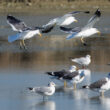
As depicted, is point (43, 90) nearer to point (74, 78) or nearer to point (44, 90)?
point (44, 90)

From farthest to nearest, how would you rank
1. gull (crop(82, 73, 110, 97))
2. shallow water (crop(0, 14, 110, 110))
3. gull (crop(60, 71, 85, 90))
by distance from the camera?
gull (crop(60, 71, 85, 90))
gull (crop(82, 73, 110, 97))
shallow water (crop(0, 14, 110, 110))

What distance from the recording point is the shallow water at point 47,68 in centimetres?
1034

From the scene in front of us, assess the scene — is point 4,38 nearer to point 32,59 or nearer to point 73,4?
point 32,59

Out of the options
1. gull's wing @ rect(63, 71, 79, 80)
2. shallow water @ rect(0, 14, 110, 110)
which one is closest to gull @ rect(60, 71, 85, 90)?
gull's wing @ rect(63, 71, 79, 80)

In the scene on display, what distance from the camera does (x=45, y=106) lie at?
10164 mm

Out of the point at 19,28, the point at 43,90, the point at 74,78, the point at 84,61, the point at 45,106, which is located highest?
the point at 19,28

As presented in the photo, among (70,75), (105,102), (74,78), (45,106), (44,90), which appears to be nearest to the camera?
(45,106)

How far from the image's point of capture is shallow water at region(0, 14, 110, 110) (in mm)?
10344

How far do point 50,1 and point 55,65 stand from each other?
17.2m

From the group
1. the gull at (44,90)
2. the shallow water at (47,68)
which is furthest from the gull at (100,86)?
the gull at (44,90)

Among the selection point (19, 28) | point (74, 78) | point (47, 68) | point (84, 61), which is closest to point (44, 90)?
point (74, 78)

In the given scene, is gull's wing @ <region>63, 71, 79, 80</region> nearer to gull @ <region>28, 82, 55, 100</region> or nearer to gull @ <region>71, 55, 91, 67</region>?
gull @ <region>28, 82, 55, 100</region>

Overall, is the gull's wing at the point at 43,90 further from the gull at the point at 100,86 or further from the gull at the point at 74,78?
the gull at the point at 74,78

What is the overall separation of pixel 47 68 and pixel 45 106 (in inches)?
153
